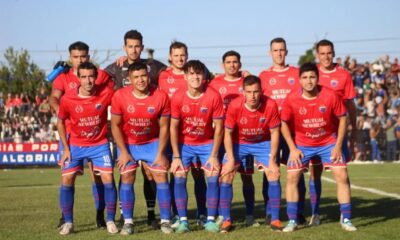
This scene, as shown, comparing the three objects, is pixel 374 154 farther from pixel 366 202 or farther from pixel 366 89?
pixel 366 202

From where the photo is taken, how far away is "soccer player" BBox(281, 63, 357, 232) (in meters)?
9.57

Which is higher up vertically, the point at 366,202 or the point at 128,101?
the point at 128,101

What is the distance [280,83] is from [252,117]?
1.01m

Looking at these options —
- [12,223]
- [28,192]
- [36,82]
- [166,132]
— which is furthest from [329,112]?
[36,82]

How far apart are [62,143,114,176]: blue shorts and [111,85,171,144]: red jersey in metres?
0.38

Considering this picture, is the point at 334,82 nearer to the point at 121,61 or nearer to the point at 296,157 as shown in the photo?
the point at 296,157

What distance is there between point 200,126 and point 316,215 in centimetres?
210

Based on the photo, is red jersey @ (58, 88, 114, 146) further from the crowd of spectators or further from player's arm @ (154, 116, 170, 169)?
the crowd of spectators

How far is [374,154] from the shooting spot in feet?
94.9

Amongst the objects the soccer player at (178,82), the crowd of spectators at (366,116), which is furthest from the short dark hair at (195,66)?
the crowd of spectators at (366,116)

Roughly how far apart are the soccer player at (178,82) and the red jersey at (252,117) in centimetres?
98

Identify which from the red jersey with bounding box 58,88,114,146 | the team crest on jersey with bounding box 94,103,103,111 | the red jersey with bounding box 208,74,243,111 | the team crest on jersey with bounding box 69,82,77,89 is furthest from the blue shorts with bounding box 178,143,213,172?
the team crest on jersey with bounding box 69,82,77,89

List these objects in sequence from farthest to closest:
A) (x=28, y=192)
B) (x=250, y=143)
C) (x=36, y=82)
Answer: (x=36, y=82) → (x=28, y=192) → (x=250, y=143)

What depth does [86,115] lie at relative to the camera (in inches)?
383
